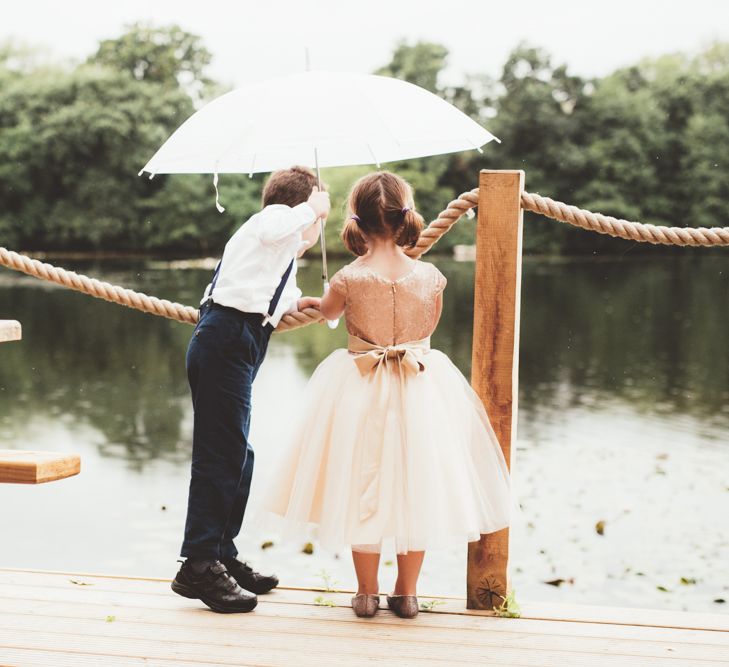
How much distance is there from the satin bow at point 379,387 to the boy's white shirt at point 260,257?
286 mm

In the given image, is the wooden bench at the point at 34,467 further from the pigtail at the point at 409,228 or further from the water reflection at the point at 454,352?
the water reflection at the point at 454,352

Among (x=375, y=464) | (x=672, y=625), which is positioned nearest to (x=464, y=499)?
(x=375, y=464)

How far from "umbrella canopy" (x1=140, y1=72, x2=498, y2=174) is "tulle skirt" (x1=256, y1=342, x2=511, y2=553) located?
0.58 meters

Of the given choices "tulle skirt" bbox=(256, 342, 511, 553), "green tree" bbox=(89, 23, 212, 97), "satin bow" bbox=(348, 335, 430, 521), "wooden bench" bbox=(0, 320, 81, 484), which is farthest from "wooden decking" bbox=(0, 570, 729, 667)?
"green tree" bbox=(89, 23, 212, 97)

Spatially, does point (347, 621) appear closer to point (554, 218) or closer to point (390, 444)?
point (390, 444)

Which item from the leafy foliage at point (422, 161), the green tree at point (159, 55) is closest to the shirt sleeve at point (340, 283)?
the leafy foliage at point (422, 161)

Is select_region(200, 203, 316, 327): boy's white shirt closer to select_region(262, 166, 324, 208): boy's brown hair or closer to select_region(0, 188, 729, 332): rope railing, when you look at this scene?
select_region(262, 166, 324, 208): boy's brown hair

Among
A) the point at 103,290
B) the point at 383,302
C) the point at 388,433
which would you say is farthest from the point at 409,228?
the point at 103,290

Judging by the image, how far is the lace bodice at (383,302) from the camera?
8.31ft

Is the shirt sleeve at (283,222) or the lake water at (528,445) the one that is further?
the lake water at (528,445)

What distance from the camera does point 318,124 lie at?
8.04 ft

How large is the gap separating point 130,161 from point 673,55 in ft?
93.1

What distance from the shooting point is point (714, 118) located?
4234cm

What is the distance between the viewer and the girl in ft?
7.93
